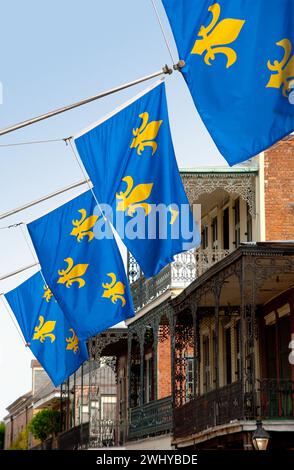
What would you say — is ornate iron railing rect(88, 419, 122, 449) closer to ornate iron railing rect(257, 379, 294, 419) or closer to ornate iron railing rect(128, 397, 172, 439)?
ornate iron railing rect(128, 397, 172, 439)

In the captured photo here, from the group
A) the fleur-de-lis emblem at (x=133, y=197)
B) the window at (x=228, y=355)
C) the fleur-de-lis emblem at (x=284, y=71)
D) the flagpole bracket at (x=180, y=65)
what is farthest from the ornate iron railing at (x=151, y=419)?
the fleur-de-lis emblem at (x=284, y=71)

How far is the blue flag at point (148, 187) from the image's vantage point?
44.3 ft

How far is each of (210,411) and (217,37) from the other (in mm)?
14690

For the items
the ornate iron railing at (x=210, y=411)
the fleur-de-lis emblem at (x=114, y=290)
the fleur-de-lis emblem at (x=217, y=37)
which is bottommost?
the ornate iron railing at (x=210, y=411)

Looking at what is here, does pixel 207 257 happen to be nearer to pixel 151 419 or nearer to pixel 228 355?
pixel 228 355

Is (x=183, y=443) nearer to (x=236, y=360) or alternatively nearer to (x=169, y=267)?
(x=236, y=360)

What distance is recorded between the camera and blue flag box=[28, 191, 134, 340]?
16.7m

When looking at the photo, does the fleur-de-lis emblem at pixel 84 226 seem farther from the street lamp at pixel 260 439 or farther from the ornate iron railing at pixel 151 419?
the ornate iron railing at pixel 151 419

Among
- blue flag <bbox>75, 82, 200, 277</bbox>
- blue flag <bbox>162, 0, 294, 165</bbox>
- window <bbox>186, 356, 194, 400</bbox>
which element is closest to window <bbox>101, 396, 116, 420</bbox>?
window <bbox>186, 356, 194, 400</bbox>

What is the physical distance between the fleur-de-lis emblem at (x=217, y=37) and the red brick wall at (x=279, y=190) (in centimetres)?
1673

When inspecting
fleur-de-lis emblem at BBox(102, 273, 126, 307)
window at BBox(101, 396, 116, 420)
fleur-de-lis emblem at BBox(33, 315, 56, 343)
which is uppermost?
window at BBox(101, 396, 116, 420)

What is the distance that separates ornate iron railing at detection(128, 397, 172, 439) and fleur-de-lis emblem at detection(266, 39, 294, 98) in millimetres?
20509

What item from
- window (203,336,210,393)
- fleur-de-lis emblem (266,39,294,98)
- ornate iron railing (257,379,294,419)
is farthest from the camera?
window (203,336,210,393)

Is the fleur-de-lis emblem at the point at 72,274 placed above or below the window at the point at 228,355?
below
